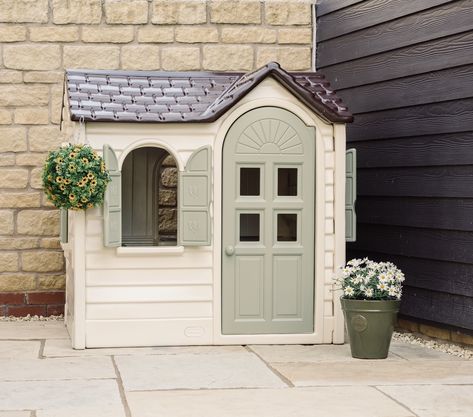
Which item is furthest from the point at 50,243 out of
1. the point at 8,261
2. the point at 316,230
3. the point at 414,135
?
the point at 414,135

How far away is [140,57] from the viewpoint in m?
9.70

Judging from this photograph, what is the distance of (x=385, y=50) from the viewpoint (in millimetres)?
8727

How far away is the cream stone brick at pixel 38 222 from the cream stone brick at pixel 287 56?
253cm

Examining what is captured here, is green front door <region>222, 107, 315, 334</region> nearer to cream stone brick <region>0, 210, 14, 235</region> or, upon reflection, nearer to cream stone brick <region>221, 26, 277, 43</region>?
cream stone brick <region>221, 26, 277, 43</region>

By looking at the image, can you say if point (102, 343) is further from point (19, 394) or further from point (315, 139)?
point (315, 139)

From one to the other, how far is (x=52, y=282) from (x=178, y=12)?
292 centimetres

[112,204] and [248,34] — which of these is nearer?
[112,204]

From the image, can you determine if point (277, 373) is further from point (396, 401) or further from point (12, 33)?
point (12, 33)

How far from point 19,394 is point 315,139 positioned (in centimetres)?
329

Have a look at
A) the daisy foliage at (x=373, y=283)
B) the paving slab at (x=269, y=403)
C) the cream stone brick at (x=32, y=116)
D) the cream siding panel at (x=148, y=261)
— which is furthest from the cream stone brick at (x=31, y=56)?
the paving slab at (x=269, y=403)

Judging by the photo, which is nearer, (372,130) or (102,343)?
(102,343)

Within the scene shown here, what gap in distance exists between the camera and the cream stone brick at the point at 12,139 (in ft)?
31.1

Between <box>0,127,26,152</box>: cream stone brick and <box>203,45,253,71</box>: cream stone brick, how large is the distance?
192 cm

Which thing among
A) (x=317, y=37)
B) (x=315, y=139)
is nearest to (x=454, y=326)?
(x=315, y=139)
